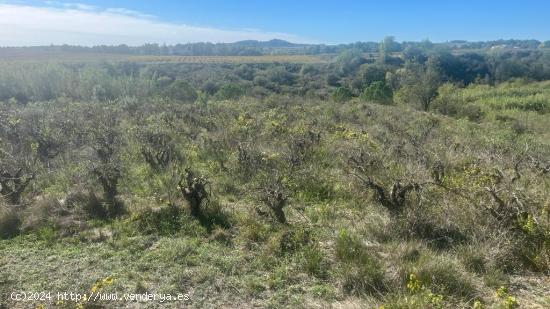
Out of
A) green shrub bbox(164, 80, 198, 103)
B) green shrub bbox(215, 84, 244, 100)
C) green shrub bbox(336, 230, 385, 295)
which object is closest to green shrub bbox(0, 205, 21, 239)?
green shrub bbox(336, 230, 385, 295)

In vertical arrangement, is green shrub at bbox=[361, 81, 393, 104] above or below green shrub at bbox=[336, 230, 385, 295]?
below

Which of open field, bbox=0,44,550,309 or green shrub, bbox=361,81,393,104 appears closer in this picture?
open field, bbox=0,44,550,309

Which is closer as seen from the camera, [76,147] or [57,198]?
[57,198]

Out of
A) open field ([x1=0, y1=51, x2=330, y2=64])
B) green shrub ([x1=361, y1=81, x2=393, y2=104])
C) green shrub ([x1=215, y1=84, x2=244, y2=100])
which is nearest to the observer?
green shrub ([x1=215, y1=84, x2=244, y2=100])

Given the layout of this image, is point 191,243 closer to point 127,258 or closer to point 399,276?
point 127,258

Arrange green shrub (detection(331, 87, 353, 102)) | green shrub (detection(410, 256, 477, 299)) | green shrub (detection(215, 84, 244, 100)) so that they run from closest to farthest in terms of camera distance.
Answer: green shrub (detection(410, 256, 477, 299))
green shrub (detection(215, 84, 244, 100))
green shrub (detection(331, 87, 353, 102))

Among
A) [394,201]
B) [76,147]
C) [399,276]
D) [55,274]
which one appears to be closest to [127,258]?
[55,274]

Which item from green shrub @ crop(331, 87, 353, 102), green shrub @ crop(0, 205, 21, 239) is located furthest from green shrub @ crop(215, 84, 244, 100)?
green shrub @ crop(0, 205, 21, 239)

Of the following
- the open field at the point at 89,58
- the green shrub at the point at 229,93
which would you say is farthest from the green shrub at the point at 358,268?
the open field at the point at 89,58

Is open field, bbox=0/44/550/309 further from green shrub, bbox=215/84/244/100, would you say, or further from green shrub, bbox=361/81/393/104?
green shrub, bbox=361/81/393/104

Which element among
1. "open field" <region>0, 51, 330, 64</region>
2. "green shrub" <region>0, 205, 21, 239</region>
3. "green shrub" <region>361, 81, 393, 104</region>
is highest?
"open field" <region>0, 51, 330, 64</region>

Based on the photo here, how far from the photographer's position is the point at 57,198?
5.59 meters

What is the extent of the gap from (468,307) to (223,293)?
2040 mm

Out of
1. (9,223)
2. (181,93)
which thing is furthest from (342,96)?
(9,223)
